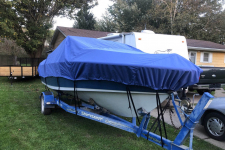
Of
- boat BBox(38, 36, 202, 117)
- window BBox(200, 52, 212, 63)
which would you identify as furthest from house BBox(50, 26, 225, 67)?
boat BBox(38, 36, 202, 117)

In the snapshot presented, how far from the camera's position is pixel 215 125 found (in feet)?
15.0

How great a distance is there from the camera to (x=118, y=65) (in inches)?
133

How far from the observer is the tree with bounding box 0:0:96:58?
15.1 meters

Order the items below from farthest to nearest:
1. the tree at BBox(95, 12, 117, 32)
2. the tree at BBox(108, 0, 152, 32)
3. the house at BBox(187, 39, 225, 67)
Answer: the tree at BBox(95, 12, 117, 32) → the tree at BBox(108, 0, 152, 32) → the house at BBox(187, 39, 225, 67)

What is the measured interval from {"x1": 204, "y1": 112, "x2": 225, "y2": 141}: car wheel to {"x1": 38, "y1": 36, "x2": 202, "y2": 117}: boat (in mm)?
1579

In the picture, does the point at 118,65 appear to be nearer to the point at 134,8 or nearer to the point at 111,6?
the point at 134,8

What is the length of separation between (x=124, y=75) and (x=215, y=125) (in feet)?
9.11

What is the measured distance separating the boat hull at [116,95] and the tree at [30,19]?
12.9m

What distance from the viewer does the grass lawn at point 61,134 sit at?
420 cm

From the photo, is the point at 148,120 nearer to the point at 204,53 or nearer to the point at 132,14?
the point at 204,53

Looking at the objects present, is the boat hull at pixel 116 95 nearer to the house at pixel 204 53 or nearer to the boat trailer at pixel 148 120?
the boat trailer at pixel 148 120

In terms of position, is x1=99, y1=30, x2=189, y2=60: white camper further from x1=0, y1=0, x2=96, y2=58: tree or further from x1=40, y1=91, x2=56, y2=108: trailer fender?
x1=0, y1=0, x2=96, y2=58: tree

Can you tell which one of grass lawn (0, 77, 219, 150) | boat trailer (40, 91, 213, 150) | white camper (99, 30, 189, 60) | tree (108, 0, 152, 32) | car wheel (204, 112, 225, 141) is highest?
tree (108, 0, 152, 32)

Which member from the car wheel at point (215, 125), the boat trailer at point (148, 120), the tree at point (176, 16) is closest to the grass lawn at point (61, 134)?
the car wheel at point (215, 125)
